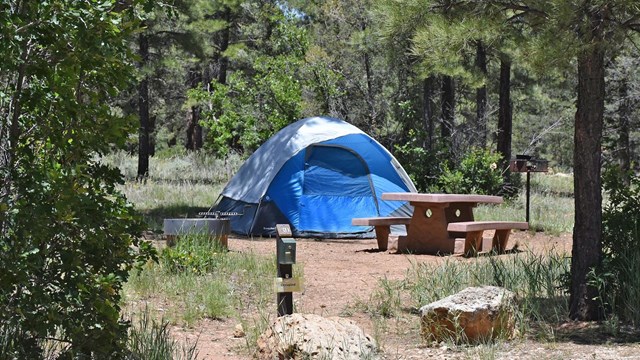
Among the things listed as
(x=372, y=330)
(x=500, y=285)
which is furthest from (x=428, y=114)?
(x=372, y=330)

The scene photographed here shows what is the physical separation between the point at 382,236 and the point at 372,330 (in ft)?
18.5

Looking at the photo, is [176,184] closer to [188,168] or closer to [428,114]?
[188,168]

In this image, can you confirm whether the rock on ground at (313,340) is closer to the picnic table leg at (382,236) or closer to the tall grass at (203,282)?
the tall grass at (203,282)

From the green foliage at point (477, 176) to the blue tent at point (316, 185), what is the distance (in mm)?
4173

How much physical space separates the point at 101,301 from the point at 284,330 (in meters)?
1.72

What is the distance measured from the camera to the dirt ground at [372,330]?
6035 millimetres

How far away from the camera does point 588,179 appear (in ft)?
22.8

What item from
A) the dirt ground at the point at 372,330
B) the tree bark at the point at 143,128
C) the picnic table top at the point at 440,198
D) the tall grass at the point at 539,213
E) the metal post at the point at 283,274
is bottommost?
the dirt ground at the point at 372,330

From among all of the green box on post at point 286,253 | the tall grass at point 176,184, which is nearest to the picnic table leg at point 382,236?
A: the tall grass at point 176,184

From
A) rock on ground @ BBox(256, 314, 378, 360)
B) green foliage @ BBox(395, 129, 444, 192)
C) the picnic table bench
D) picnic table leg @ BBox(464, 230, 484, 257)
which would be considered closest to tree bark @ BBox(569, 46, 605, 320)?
rock on ground @ BBox(256, 314, 378, 360)

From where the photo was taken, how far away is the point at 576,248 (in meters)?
7.05

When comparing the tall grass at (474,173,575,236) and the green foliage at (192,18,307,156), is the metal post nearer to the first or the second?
the tall grass at (474,173,575,236)

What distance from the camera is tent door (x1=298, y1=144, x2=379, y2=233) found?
1398 cm

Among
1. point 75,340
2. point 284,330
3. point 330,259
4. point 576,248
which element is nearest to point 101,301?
point 75,340
